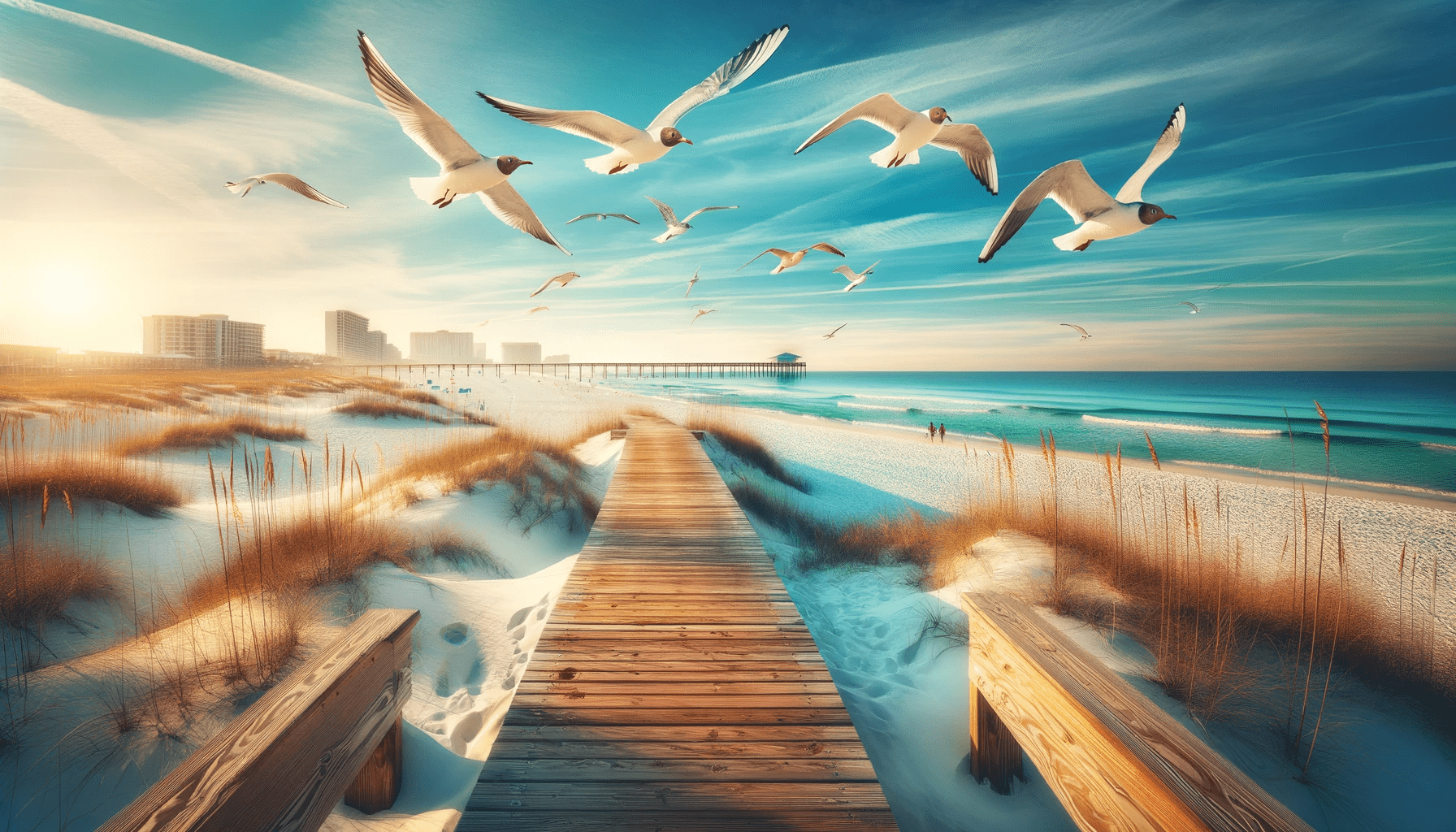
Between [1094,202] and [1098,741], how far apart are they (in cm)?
473

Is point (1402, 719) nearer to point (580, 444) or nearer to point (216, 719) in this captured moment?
point (216, 719)

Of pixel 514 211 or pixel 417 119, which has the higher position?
pixel 417 119

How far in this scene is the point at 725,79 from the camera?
5105mm

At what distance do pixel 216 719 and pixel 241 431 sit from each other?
12.6 metres

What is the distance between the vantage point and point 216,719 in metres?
2.74

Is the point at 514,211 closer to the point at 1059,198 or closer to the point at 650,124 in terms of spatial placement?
the point at 650,124

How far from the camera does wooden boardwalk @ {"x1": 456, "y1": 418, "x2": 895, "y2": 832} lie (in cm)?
191

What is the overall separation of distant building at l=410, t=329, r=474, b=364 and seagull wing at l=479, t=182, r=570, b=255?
106241 mm

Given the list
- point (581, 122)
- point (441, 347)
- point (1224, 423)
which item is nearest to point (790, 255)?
point (581, 122)

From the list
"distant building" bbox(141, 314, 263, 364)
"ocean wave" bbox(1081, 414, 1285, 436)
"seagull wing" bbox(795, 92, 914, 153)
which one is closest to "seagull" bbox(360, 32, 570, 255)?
"seagull wing" bbox(795, 92, 914, 153)

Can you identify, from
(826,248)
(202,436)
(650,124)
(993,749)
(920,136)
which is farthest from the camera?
(202,436)

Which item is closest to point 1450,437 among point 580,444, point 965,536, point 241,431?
point 965,536

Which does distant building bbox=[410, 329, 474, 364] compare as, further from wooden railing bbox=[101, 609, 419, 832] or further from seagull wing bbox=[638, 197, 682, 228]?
wooden railing bbox=[101, 609, 419, 832]

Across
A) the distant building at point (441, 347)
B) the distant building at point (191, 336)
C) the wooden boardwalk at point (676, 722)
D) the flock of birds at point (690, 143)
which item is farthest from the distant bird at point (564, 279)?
the distant building at point (441, 347)
